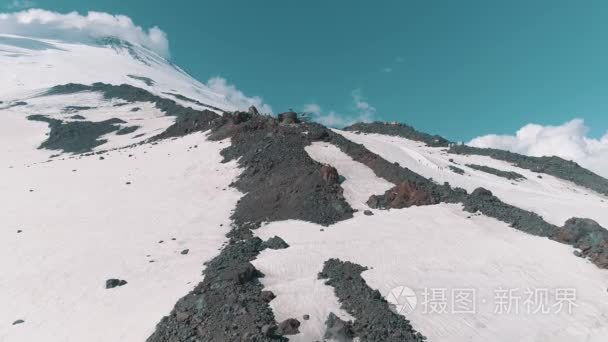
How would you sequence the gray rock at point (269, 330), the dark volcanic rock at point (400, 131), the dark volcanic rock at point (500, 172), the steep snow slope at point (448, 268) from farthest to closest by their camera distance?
1. the dark volcanic rock at point (400, 131)
2. the dark volcanic rock at point (500, 172)
3. the steep snow slope at point (448, 268)
4. the gray rock at point (269, 330)

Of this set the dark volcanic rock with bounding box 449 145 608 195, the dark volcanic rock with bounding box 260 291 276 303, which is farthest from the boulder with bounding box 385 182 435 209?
the dark volcanic rock with bounding box 449 145 608 195

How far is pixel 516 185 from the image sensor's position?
99.9 ft

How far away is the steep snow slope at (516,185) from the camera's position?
2342 cm

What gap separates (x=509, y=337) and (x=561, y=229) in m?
8.59

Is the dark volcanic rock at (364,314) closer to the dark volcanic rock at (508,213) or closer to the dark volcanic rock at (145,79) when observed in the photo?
the dark volcanic rock at (508,213)

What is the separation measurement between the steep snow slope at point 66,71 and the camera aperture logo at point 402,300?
286 ft

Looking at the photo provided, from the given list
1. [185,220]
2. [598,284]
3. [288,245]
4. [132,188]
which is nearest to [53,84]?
[132,188]

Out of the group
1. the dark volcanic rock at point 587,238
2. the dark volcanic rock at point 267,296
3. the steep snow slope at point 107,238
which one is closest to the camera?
the dark volcanic rock at point 267,296

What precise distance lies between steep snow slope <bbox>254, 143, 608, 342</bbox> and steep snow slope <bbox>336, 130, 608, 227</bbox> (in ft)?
17.5

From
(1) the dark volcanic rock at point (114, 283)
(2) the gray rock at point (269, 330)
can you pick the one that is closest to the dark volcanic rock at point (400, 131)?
(1) the dark volcanic rock at point (114, 283)

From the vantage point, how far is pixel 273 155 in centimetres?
2819

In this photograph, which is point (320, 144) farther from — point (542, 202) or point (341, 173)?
point (542, 202)

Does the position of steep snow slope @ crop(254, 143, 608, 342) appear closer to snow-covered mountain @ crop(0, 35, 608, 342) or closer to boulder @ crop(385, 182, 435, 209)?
snow-covered mountain @ crop(0, 35, 608, 342)

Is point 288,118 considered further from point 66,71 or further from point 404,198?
point 66,71
